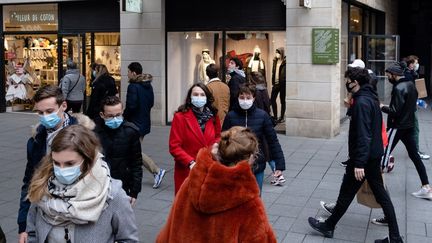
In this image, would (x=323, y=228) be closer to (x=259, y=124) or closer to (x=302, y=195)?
(x=259, y=124)

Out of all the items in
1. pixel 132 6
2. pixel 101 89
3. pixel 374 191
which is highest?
pixel 132 6

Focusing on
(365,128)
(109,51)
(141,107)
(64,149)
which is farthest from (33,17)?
(64,149)

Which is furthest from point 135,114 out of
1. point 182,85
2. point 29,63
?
point 29,63

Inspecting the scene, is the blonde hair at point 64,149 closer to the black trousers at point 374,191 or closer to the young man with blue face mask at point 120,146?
the young man with blue face mask at point 120,146

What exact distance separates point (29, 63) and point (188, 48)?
5.31 meters

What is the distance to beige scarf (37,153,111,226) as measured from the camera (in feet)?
8.74

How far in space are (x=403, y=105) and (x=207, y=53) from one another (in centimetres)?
753

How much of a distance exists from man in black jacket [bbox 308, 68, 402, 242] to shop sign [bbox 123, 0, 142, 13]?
7919mm

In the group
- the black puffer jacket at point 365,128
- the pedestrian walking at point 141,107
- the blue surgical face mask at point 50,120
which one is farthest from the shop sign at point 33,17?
the blue surgical face mask at point 50,120

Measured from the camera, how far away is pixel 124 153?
4652 mm

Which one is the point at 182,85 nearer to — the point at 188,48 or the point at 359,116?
the point at 188,48

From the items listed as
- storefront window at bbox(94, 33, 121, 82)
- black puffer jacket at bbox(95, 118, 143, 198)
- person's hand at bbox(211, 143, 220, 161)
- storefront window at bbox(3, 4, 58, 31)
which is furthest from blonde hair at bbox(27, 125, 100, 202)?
storefront window at bbox(3, 4, 58, 31)

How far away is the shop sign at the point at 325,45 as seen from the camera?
38.8ft

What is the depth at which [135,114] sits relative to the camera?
8.09m
